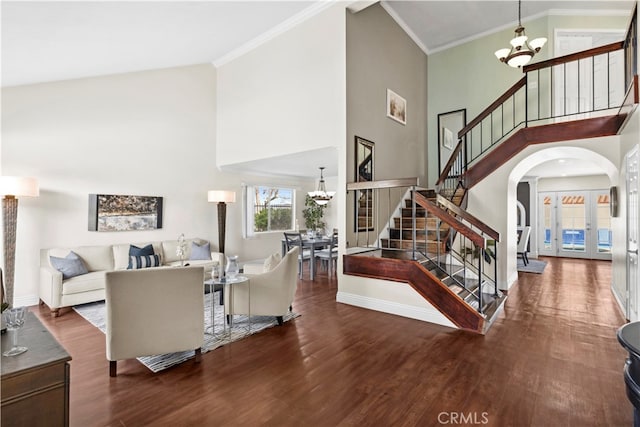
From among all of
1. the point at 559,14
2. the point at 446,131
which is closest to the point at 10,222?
the point at 446,131

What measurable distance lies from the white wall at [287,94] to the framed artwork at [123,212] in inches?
65.0

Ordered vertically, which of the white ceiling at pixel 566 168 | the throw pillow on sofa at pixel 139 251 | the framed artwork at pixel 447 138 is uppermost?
the framed artwork at pixel 447 138

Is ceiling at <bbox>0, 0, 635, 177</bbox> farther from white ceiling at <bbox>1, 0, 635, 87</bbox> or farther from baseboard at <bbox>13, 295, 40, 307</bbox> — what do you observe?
baseboard at <bbox>13, 295, 40, 307</bbox>

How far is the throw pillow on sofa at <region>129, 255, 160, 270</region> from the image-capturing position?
4.87 m

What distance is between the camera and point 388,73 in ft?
18.8

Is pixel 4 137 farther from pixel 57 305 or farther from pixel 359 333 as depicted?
pixel 359 333

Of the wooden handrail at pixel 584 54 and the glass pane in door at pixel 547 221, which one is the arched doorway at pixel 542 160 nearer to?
the wooden handrail at pixel 584 54

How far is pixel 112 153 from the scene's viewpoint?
527cm

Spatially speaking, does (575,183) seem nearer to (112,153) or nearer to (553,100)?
(553,100)

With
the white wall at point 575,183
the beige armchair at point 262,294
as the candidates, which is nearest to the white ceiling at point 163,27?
the beige armchair at point 262,294

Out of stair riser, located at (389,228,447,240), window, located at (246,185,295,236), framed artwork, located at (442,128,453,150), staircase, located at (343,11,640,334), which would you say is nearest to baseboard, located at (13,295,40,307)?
window, located at (246,185,295,236)

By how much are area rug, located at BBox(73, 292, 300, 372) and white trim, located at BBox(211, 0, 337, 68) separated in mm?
4588

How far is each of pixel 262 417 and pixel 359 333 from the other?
1589mm

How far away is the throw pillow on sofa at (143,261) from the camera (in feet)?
Answer: 16.0
